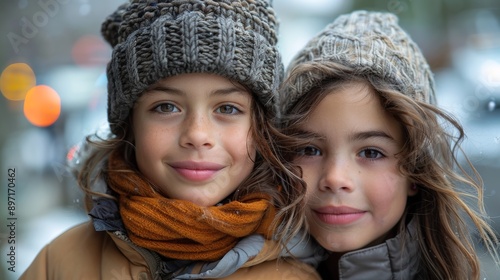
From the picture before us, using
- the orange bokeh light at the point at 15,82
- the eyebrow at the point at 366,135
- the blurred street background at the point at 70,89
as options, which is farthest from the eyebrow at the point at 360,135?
the orange bokeh light at the point at 15,82

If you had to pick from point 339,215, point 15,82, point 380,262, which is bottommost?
point 380,262

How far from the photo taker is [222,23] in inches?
83.1

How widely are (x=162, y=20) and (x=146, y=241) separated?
0.76 metres

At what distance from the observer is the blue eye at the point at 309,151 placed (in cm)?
229

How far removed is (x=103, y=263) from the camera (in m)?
2.19

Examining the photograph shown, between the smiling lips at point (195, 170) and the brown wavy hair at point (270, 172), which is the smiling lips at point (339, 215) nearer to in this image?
the brown wavy hair at point (270, 172)

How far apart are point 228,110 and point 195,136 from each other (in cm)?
18

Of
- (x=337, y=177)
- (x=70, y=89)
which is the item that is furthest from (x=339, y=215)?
(x=70, y=89)

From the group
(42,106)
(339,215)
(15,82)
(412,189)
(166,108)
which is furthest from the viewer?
(42,106)

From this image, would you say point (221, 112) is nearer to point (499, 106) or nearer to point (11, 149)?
point (11, 149)

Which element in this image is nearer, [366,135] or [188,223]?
[188,223]

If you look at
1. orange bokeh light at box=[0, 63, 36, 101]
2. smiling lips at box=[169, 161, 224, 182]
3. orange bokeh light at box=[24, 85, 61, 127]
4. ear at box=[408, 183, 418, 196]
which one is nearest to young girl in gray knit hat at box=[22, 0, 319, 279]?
smiling lips at box=[169, 161, 224, 182]

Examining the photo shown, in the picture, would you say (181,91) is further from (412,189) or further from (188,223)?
(412,189)

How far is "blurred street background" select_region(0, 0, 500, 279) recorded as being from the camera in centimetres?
329
